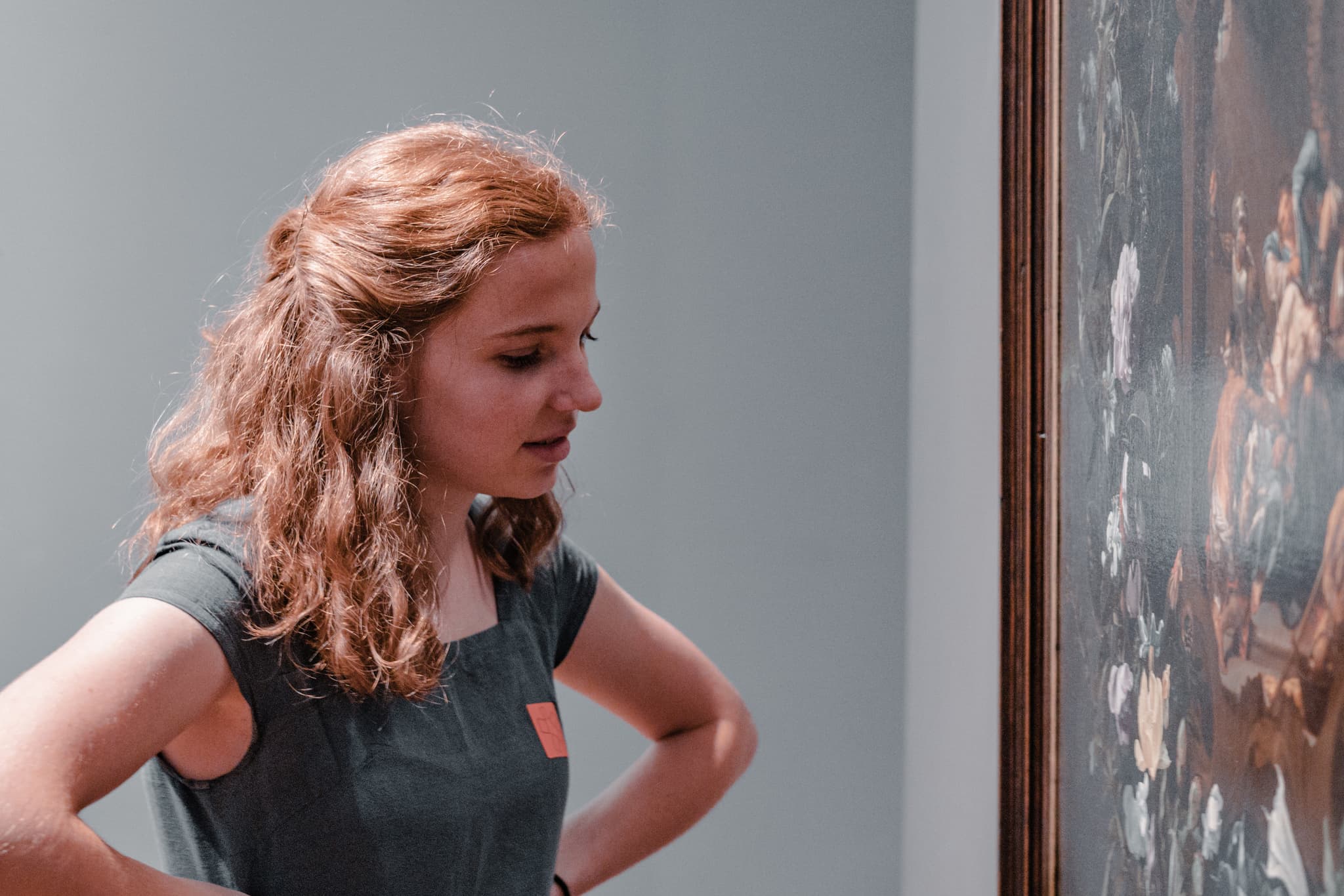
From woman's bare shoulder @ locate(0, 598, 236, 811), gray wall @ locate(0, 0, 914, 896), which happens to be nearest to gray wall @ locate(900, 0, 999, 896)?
gray wall @ locate(0, 0, 914, 896)

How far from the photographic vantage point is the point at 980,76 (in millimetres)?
1245

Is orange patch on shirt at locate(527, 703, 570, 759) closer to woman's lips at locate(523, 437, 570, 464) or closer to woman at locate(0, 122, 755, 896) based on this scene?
woman at locate(0, 122, 755, 896)

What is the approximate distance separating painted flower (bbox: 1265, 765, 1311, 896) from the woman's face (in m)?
0.63

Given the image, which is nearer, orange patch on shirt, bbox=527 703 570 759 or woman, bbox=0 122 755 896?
woman, bbox=0 122 755 896

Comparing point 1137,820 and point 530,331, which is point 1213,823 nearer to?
point 1137,820

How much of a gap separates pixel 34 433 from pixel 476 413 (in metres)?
1.38

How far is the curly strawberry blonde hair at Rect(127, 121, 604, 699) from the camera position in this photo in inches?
35.7

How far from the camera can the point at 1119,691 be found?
66 centimetres

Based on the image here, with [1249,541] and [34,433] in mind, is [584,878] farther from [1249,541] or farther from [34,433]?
[34,433]

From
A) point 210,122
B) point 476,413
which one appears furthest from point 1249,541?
point 210,122

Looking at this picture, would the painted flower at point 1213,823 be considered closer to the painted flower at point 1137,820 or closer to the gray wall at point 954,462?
the painted flower at point 1137,820

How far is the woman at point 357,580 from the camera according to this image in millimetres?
786

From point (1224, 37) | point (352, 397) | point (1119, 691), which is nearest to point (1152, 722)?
point (1119, 691)

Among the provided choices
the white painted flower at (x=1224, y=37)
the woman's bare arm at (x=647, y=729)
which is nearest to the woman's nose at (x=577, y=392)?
the woman's bare arm at (x=647, y=729)
